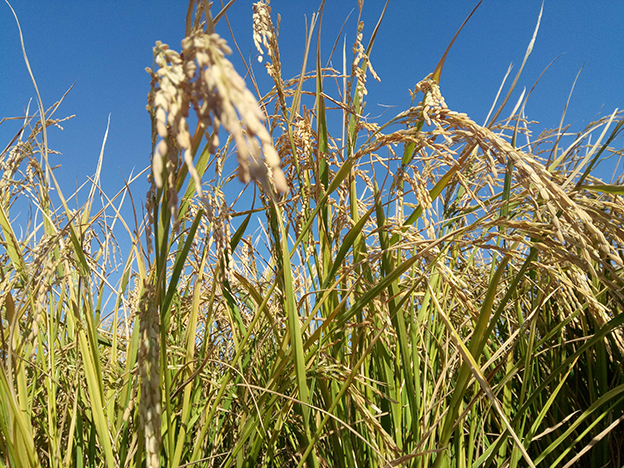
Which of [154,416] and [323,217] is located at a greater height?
[323,217]

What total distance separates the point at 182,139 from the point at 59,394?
161 centimetres

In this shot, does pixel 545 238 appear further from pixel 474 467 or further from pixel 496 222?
pixel 474 467

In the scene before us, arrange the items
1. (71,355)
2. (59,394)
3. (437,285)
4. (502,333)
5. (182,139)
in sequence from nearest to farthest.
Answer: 1. (182,139)
2. (437,285)
3. (71,355)
4. (59,394)
5. (502,333)

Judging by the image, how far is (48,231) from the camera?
1.34 metres

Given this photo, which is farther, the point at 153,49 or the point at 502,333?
the point at 502,333

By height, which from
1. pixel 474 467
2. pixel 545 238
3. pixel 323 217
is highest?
pixel 323 217

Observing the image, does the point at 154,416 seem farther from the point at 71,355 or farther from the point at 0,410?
the point at 71,355

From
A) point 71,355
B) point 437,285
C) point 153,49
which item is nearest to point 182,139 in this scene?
point 153,49

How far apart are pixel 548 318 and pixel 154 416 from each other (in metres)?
1.53

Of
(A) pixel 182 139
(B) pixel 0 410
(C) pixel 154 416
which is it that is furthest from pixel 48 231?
(A) pixel 182 139

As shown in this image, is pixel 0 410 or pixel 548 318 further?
pixel 548 318

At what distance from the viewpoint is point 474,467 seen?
45.7 inches

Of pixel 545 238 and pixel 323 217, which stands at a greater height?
pixel 323 217

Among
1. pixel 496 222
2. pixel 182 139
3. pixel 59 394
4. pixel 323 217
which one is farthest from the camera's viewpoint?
pixel 59 394
